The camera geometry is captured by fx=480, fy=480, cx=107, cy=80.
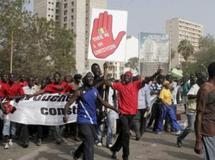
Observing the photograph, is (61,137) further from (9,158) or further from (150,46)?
(150,46)

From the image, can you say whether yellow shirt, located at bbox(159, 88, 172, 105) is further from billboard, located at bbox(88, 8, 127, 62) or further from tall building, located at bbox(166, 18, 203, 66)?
tall building, located at bbox(166, 18, 203, 66)

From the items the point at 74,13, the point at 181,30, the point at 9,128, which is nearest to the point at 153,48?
the point at 9,128

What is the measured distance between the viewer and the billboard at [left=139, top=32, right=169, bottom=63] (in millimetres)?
12062

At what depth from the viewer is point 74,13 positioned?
391ft

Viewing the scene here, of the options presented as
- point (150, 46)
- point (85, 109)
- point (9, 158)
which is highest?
point (150, 46)

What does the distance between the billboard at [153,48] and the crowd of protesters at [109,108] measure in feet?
2.58

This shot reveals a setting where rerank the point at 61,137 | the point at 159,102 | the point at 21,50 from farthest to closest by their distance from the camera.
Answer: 1. the point at 21,50
2. the point at 159,102
3. the point at 61,137

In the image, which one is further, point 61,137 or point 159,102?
point 159,102

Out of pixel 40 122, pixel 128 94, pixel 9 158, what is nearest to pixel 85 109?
pixel 128 94

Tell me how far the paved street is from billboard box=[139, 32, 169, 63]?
212 cm

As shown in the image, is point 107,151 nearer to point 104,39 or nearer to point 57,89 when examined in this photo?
point 57,89

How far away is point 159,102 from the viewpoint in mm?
14414

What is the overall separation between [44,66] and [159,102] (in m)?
32.3

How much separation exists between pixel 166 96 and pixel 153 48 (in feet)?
7.24
